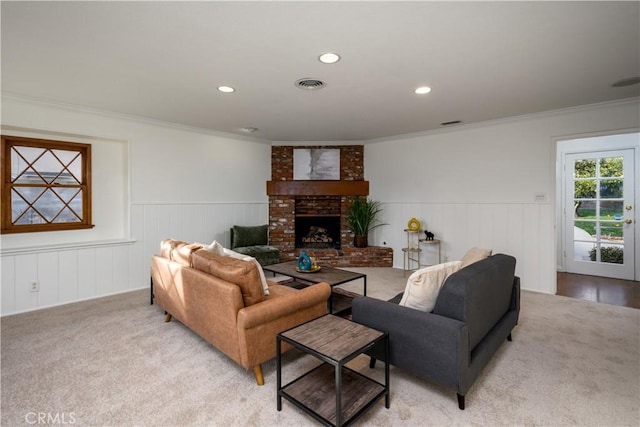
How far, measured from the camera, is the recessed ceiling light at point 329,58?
2.48 meters

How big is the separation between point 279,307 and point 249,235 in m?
3.31

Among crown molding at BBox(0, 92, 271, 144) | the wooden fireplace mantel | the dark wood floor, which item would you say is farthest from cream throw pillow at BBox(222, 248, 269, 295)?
the dark wood floor

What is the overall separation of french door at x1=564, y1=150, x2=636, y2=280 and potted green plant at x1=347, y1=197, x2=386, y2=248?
321 centimetres

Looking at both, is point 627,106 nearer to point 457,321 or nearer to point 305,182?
point 457,321

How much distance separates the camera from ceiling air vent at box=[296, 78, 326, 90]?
3.04 metres

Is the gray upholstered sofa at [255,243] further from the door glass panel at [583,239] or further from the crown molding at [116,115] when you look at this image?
the door glass panel at [583,239]

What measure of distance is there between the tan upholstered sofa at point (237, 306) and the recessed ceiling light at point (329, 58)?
5.61 ft

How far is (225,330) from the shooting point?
2.21m

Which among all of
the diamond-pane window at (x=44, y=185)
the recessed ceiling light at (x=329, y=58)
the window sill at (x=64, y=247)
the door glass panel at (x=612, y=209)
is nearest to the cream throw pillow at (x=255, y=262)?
the recessed ceiling light at (x=329, y=58)

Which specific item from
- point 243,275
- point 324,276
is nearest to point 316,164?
point 324,276

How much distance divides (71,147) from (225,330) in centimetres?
345

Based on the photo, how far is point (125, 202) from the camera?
14.4ft

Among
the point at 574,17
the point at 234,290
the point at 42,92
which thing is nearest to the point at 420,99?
the point at 574,17

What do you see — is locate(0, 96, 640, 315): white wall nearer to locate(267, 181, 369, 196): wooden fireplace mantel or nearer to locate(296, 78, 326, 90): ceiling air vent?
locate(267, 181, 369, 196): wooden fireplace mantel
